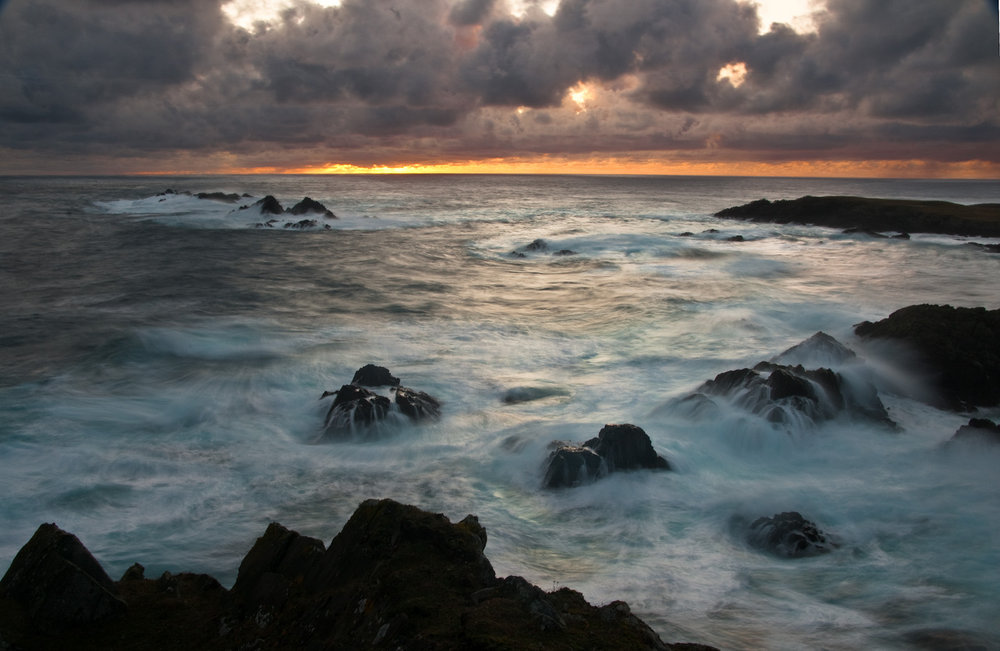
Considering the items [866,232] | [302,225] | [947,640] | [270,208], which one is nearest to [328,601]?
[947,640]

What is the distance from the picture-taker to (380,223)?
60781 mm

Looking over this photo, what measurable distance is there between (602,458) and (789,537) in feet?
9.37

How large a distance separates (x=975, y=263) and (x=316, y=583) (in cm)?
3709

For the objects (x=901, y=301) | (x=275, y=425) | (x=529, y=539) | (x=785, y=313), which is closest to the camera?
(x=529, y=539)

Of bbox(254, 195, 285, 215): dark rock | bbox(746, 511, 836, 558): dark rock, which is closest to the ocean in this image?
bbox(746, 511, 836, 558): dark rock

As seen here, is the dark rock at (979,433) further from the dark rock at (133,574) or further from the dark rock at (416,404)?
the dark rock at (133,574)

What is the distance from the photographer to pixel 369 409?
1214 cm

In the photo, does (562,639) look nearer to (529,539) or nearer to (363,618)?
(363,618)

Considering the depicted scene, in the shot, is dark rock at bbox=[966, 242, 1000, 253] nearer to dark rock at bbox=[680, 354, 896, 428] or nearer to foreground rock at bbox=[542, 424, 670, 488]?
dark rock at bbox=[680, 354, 896, 428]

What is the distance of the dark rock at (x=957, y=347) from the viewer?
13.3 m

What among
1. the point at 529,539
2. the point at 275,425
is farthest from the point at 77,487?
the point at 529,539

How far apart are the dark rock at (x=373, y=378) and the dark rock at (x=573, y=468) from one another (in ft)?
16.2

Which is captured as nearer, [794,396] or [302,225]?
[794,396]

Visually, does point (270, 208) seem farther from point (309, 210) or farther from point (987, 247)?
point (987, 247)
